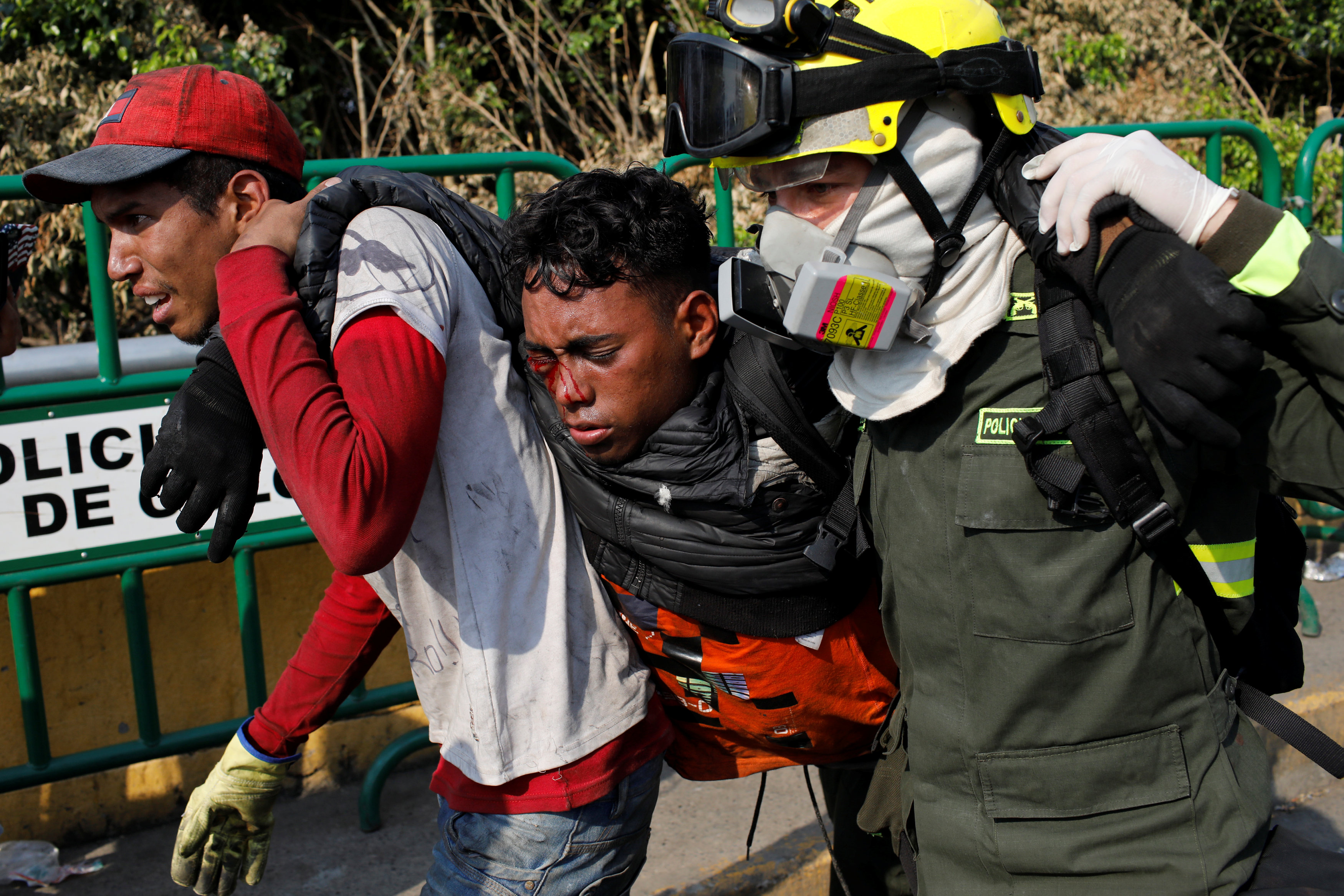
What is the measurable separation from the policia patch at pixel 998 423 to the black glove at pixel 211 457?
1.11 meters

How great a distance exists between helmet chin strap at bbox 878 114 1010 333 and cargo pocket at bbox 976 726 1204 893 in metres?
0.61

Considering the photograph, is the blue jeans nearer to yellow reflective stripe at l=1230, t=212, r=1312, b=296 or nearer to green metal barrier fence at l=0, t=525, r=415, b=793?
yellow reflective stripe at l=1230, t=212, r=1312, b=296

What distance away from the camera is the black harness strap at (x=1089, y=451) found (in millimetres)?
1337

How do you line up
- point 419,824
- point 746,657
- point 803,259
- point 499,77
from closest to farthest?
point 803,259
point 746,657
point 419,824
point 499,77

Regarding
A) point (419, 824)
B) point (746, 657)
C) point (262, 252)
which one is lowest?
point (419, 824)

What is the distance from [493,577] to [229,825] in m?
0.89

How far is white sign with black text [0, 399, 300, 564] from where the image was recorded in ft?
9.80

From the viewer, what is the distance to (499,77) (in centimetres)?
966

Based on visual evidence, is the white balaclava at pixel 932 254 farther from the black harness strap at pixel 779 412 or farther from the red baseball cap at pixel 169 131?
the red baseball cap at pixel 169 131

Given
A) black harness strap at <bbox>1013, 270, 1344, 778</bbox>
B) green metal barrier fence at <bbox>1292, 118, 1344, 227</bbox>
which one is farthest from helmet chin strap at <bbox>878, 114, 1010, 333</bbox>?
green metal barrier fence at <bbox>1292, 118, 1344, 227</bbox>

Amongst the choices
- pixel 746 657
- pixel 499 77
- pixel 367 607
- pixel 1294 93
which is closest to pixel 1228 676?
pixel 746 657

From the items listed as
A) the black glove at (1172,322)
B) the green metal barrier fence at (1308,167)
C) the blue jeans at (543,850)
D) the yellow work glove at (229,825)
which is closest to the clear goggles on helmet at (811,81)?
the black glove at (1172,322)

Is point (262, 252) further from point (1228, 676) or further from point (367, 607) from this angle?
point (1228, 676)

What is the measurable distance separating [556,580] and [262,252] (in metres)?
0.71
